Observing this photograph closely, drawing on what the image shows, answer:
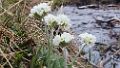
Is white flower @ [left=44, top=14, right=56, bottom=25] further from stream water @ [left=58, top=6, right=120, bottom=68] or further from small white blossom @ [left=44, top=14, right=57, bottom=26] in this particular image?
stream water @ [left=58, top=6, right=120, bottom=68]

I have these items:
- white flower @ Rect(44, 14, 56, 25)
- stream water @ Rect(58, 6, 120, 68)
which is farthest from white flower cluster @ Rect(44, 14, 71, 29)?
stream water @ Rect(58, 6, 120, 68)

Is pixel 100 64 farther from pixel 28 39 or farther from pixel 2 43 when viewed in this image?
pixel 2 43

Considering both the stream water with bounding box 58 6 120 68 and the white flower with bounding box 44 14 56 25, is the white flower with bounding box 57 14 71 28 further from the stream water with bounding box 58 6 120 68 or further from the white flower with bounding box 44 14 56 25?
the stream water with bounding box 58 6 120 68

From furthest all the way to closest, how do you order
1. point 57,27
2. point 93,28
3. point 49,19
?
point 93,28
point 57,27
point 49,19

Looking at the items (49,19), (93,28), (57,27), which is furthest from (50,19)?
(93,28)

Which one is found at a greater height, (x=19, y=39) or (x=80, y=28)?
(x=19, y=39)

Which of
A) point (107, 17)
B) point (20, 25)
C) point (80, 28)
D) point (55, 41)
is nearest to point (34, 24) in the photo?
point (20, 25)

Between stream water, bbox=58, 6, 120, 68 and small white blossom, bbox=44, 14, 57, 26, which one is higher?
small white blossom, bbox=44, 14, 57, 26

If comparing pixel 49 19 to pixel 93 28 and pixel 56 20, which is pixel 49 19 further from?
pixel 93 28

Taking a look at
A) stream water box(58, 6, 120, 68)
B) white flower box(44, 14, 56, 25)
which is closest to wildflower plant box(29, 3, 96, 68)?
white flower box(44, 14, 56, 25)

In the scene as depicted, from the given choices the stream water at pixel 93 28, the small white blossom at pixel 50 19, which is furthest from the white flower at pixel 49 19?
the stream water at pixel 93 28

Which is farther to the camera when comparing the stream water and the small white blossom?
the stream water

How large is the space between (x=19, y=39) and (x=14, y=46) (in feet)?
0.24

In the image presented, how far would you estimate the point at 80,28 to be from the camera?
438 centimetres
